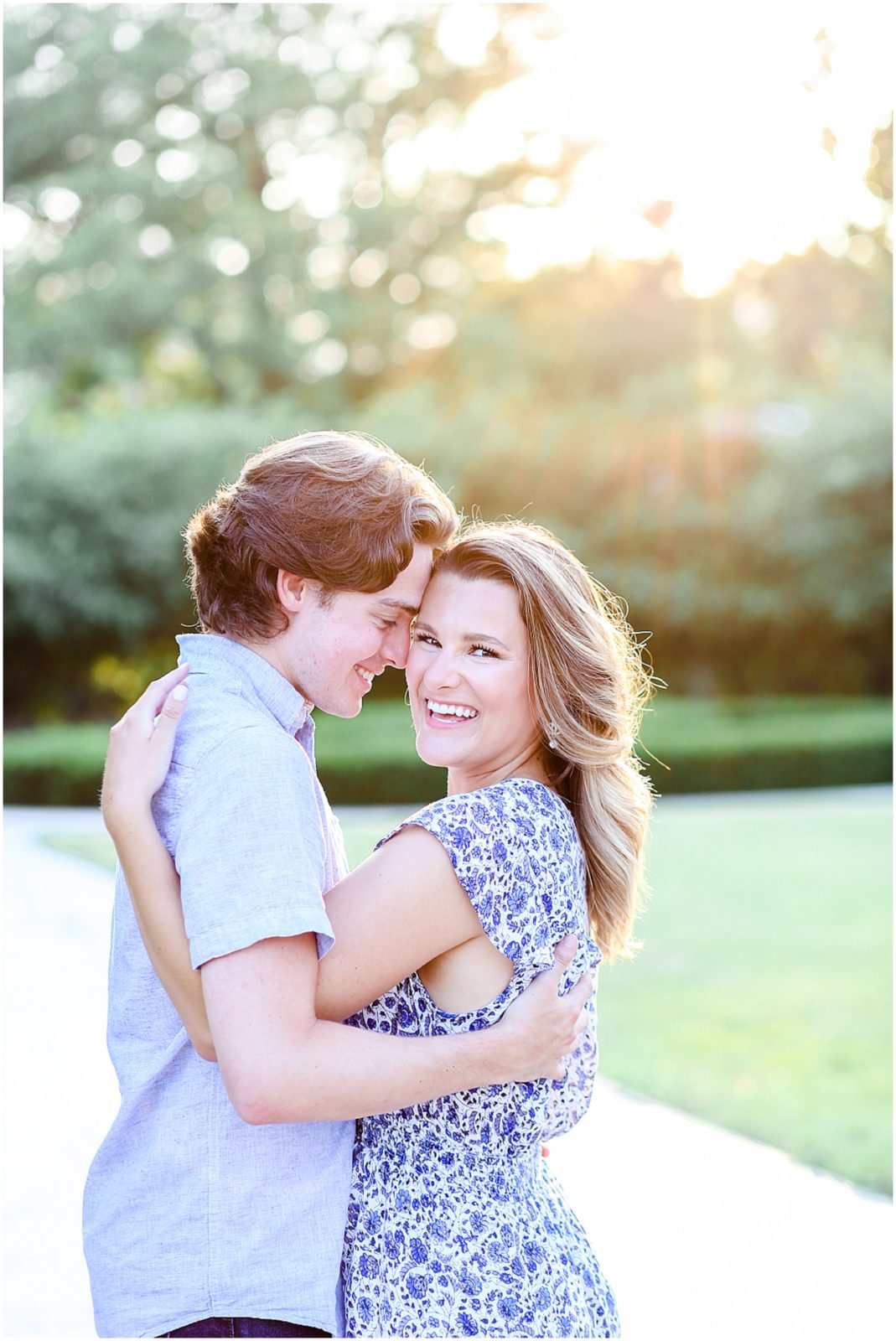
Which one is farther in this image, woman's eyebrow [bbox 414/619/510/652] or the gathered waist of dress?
woman's eyebrow [bbox 414/619/510/652]

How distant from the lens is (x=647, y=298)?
23500 millimetres

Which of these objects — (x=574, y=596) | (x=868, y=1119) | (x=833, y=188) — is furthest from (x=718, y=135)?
(x=574, y=596)

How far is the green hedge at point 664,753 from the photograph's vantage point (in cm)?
1438

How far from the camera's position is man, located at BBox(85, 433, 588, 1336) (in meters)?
1.51

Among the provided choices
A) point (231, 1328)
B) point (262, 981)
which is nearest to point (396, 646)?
point (262, 981)

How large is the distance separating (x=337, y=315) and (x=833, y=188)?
28.9ft

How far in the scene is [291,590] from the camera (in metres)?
1.79

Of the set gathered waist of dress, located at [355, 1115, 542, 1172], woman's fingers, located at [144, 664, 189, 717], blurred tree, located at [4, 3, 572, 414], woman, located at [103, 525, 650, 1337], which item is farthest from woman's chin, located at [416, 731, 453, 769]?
blurred tree, located at [4, 3, 572, 414]

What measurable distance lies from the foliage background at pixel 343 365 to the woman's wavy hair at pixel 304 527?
16738mm

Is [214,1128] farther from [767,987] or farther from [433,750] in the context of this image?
[767,987]

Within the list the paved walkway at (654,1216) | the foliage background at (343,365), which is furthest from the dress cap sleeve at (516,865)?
the foliage background at (343,365)

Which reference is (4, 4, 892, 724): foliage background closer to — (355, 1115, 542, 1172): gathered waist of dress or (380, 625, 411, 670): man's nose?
(380, 625, 411, 670): man's nose

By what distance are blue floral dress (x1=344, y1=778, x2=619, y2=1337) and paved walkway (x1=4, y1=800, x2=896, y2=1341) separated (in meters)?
1.84

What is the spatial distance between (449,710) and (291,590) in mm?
384
